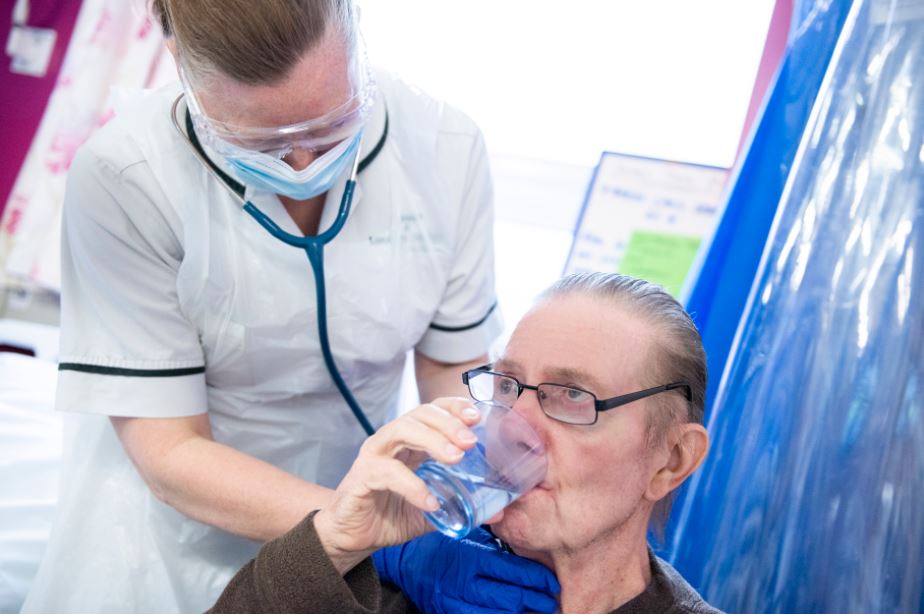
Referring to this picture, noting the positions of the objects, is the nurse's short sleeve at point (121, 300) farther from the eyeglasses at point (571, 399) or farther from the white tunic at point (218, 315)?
the eyeglasses at point (571, 399)

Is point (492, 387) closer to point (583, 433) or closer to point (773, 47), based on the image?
point (583, 433)

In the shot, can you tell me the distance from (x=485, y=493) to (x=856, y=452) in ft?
2.16

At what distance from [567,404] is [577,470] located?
9 cm

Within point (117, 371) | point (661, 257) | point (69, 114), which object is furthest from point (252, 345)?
point (69, 114)

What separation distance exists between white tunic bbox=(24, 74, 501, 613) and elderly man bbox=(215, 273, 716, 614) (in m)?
0.32

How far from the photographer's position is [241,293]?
141 cm

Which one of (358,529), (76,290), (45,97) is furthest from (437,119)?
(45,97)

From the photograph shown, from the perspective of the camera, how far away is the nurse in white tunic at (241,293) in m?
1.20

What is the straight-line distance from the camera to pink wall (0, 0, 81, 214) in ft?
10.6

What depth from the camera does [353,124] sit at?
4.23 feet

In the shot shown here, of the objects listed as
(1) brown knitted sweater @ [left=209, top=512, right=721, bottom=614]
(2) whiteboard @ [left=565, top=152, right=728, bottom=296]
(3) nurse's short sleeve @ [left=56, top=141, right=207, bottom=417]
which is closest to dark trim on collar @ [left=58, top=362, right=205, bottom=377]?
(3) nurse's short sleeve @ [left=56, top=141, right=207, bottom=417]

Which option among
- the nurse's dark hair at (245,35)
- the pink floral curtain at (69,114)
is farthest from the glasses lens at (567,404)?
the pink floral curtain at (69,114)

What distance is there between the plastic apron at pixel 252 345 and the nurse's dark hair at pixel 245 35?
0.28m

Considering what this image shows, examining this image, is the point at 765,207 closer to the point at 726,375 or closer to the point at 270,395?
the point at 726,375
